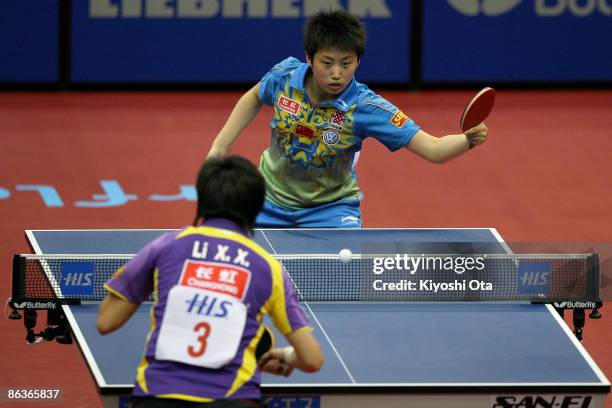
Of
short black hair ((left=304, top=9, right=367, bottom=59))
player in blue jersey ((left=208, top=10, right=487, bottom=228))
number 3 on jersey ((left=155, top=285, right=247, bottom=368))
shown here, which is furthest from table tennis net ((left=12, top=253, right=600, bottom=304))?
number 3 on jersey ((left=155, top=285, right=247, bottom=368))

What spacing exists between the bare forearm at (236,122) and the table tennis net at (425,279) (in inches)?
45.8

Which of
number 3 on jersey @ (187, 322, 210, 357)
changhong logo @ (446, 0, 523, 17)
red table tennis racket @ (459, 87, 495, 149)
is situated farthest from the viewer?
changhong logo @ (446, 0, 523, 17)

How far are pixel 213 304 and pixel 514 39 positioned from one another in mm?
9934

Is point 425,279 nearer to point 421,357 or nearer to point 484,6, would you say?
point 421,357

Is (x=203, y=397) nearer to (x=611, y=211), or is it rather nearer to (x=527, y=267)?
(x=527, y=267)

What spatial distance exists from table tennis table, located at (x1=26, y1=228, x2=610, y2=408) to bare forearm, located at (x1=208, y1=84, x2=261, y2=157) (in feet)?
2.82

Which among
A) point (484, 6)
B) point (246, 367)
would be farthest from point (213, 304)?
point (484, 6)

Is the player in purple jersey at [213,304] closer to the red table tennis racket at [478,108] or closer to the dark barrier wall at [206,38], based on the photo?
the red table tennis racket at [478,108]

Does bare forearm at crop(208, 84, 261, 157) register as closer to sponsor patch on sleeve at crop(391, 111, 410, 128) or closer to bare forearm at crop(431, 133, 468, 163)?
sponsor patch on sleeve at crop(391, 111, 410, 128)

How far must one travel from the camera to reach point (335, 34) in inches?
217

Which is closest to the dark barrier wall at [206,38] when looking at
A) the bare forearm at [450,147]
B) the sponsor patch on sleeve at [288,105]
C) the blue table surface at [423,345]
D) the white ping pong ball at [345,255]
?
the sponsor patch on sleeve at [288,105]

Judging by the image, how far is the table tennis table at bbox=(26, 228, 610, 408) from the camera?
12.8 ft

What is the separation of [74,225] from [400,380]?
4.97 m

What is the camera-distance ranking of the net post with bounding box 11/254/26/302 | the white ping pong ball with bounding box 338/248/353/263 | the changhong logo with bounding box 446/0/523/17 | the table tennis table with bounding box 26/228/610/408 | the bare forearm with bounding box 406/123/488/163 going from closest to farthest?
the table tennis table with bounding box 26/228/610/408 < the net post with bounding box 11/254/26/302 < the white ping pong ball with bounding box 338/248/353/263 < the bare forearm with bounding box 406/123/488/163 < the changhong logo with bounding box 446/0/523/17
